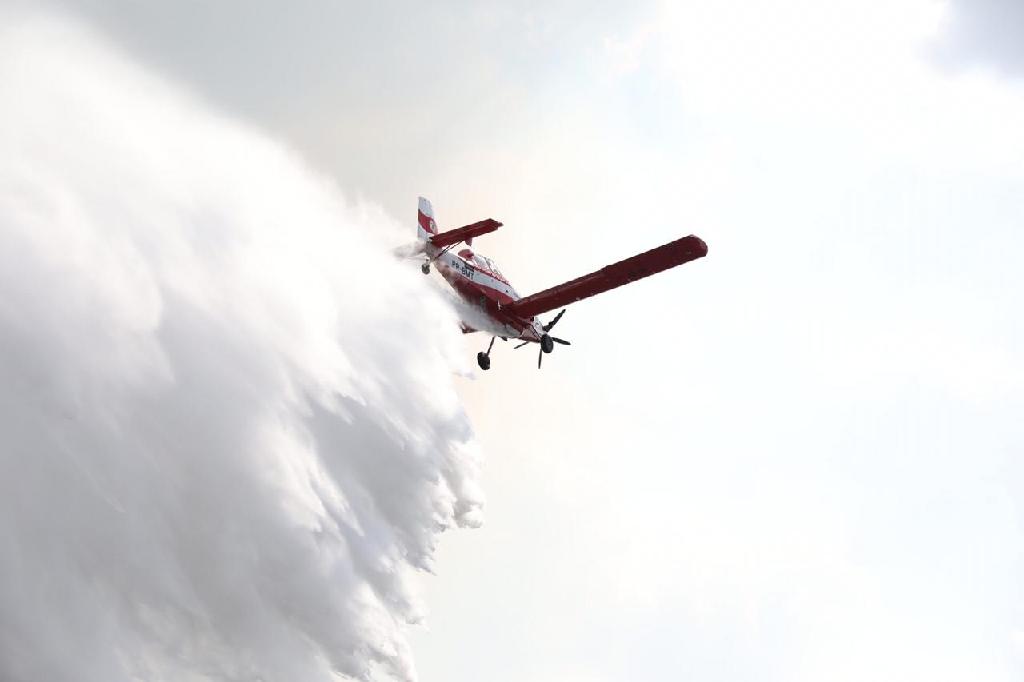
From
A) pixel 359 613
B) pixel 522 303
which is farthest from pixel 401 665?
pixel 522 303

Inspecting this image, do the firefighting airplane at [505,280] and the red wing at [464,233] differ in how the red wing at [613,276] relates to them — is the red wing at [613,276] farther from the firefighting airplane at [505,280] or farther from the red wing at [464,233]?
the red wing at [464,233]

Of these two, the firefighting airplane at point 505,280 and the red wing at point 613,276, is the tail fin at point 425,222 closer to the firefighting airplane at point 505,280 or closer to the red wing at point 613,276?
the firefighting airplane at point 505,280

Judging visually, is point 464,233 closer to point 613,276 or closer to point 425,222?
point 425,222

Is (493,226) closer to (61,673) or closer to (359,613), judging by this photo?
(359,613)

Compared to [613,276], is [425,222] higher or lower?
higher

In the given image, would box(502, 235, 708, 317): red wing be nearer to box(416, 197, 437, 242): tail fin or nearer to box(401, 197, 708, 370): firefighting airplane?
box(401, 197, 708, 370): firefighting airplane

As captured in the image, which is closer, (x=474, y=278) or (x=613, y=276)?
(x=474, y=278)

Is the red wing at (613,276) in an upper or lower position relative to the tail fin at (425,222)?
lower

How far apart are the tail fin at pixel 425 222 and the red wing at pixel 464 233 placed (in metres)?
0.41

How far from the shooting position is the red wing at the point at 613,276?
41.5 m

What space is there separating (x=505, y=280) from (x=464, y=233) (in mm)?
3250

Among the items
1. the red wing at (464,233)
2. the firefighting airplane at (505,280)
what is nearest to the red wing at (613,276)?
the firefighting airplane at (505,280)

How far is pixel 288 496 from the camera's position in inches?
1417

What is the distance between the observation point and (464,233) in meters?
41.1
